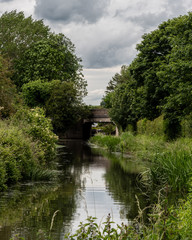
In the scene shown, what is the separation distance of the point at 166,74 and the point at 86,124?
49.1 metres

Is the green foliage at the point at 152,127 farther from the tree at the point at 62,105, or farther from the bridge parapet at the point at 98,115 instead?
the bridge parapet at the point at 98,115

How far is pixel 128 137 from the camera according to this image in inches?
1272

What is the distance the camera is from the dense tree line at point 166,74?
21.9 m

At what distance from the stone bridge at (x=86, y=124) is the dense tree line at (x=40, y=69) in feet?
27.6

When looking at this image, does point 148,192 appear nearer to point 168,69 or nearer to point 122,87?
point 168,69

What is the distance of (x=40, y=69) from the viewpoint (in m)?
55.3

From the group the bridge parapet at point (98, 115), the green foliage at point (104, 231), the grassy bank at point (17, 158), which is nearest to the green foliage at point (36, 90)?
the bridge parapet at point (98, 115)

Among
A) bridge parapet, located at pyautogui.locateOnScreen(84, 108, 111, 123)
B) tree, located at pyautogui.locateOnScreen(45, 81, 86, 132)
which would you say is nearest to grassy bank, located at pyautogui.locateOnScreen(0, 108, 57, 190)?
tree, located at pyautogui.locateOnScreen(45, 81, 86, 132)

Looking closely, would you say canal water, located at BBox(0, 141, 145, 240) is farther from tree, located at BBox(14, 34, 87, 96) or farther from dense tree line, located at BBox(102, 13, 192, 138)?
tree, located at BBox(14, 34, 87, 96)

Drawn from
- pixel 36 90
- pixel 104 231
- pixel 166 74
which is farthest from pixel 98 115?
pixel 104 231

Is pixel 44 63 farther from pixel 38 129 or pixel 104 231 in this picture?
pixel 104 231

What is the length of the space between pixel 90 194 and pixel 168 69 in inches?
496

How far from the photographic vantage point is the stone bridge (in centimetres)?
6606

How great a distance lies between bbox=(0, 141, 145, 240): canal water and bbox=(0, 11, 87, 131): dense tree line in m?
36.2
